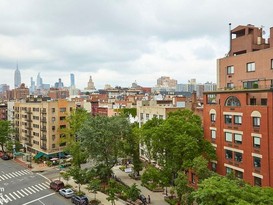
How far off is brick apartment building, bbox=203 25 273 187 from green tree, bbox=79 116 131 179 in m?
18.4

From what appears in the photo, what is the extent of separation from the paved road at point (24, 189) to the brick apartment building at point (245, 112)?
98.0 feet

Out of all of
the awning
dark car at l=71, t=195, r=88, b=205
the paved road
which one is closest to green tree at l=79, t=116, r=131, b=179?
dark car at l=71, t=195, r=88, b=205

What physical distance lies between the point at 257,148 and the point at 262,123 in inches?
147

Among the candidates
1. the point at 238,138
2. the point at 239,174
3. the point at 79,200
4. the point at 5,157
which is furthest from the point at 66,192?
the point at 5,157

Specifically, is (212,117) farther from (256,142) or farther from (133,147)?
(133,147)

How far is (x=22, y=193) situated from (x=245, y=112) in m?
46.1

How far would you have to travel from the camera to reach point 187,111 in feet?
178

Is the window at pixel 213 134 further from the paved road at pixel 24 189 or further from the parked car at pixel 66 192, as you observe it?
the parked car at pixel 66 192

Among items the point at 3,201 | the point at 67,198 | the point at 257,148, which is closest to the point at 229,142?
the point at 257,148

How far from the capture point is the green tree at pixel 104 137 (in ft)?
185

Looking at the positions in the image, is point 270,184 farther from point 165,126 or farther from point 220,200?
point 165,126

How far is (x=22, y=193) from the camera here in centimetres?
5906

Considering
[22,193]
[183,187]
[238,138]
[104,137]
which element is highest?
[238,138]

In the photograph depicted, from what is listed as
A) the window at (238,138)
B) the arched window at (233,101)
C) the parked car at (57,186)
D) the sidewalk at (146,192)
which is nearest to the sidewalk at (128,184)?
the sidewalk at (146,192)
